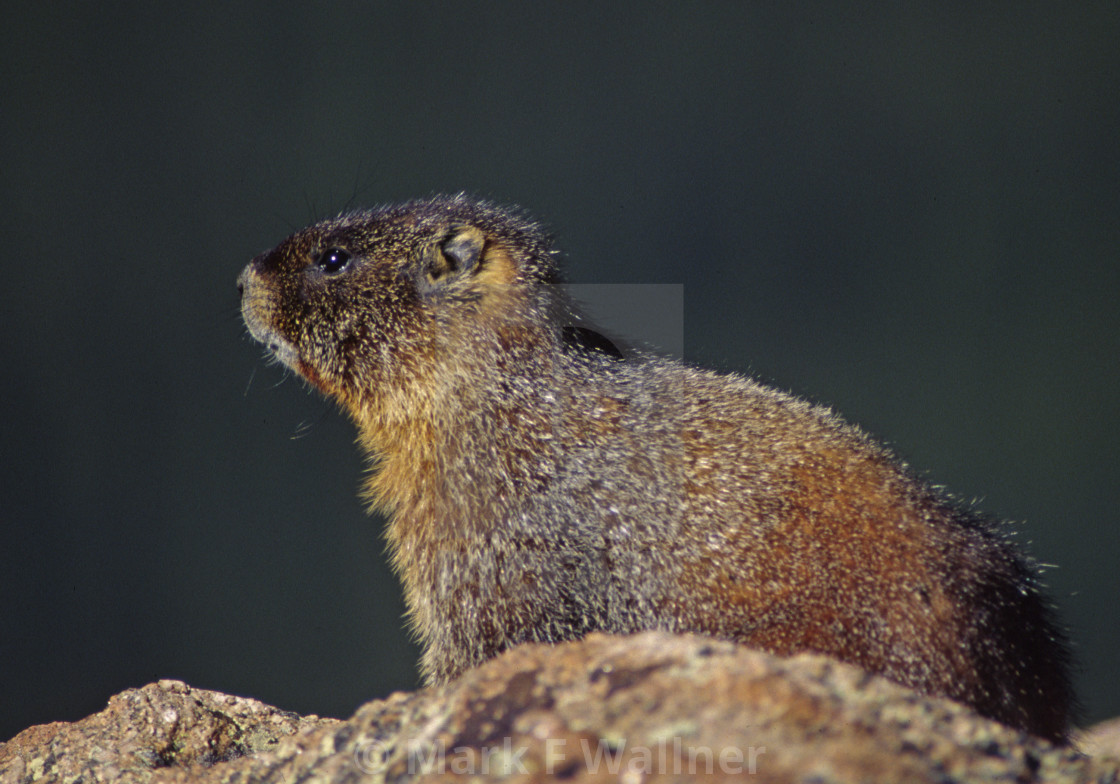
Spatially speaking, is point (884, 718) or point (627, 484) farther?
point (627, 484)

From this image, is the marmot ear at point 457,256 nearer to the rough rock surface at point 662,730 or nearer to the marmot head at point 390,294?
the marmot head at point 390,294

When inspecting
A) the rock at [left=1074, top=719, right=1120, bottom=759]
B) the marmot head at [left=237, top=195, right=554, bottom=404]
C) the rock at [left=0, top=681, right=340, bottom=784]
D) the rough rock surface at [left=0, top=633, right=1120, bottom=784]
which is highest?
the marmot head at [left=237, top=195, right=554, bottom=404]

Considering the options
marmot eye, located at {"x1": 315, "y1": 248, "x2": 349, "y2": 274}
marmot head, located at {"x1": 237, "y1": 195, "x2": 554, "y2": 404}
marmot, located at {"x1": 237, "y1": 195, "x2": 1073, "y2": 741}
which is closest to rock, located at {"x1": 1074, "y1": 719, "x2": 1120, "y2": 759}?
marmot, located at {"x1": 237, "y1": 195, "x2": 1073, "y2": 741}

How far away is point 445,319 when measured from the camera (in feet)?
10.1

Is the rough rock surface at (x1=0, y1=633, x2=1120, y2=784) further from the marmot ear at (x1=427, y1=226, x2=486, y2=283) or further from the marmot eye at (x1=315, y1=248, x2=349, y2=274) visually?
the marmot eye at (x1=315, y1=248, x2=349, y2=274)

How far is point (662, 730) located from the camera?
167 centimetres

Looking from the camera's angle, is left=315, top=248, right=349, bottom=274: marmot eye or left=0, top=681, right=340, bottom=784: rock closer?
left=0, top=681, right=340, bottom=784: rock

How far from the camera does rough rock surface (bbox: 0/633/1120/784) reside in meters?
1.60

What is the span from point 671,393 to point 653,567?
62cm

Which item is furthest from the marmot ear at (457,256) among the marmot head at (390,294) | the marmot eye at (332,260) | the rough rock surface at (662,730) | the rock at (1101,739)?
the rock at (1101,739)

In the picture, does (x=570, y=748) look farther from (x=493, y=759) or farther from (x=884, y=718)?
(x=884, y=718)

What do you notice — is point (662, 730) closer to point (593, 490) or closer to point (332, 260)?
point (593, 490)

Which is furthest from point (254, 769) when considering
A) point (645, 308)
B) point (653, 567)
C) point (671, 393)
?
point (645, 308)

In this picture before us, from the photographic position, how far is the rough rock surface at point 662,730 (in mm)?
1601
